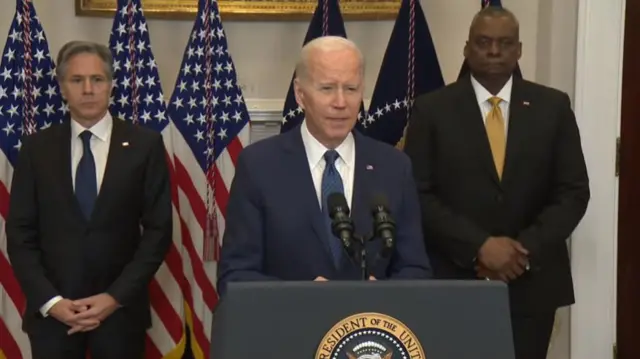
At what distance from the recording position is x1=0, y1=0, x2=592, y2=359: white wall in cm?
380

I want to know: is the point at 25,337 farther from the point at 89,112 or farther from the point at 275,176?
the point at 275,176

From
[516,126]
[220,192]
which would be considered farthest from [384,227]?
[220,192]

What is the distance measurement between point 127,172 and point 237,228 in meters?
1.03

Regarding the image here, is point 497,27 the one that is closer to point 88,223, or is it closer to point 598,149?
point 598,149

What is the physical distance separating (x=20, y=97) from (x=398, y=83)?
1.52 metres

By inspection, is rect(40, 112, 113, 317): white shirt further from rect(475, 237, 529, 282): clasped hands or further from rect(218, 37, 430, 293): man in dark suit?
rect(475, 237, 529, 282): clasped hands

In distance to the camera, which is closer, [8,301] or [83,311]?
[83,311]

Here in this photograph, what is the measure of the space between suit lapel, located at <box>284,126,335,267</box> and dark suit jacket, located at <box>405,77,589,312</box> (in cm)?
89

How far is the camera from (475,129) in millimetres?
2895

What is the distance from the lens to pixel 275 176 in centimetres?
204

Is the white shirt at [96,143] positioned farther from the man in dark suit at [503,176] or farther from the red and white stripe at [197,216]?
the man in dark suit at [503,176]

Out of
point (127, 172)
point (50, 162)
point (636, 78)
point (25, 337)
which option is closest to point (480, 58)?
point (636, 78)

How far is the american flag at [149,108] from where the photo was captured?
3.53m

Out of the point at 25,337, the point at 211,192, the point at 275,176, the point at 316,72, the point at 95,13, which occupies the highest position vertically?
the point at 95,13
